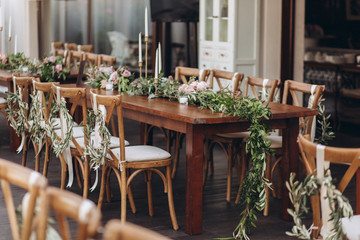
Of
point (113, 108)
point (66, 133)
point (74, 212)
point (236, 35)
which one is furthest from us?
point (236, 35)

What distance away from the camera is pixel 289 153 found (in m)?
4.41

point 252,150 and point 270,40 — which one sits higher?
point 270,40

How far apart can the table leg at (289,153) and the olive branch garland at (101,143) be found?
1215 mm

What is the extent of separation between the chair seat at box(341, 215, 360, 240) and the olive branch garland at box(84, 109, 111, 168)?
1848mm

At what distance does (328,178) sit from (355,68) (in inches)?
214

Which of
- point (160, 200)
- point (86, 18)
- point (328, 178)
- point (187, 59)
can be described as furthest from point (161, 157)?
point (86, 18)

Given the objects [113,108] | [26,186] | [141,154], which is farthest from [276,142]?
[26,186]

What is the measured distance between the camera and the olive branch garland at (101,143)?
169 inches

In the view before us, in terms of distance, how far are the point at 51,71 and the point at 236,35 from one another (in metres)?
2.08

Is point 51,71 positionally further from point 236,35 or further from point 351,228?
point 351,228

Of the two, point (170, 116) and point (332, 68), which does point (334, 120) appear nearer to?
point (332, 68)

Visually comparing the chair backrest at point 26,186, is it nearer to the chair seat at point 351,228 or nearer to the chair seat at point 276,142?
the chair seat at point 351,228

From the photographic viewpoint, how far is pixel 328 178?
270 centimetres

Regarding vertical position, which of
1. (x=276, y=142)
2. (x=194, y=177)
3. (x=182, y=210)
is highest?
(x=276, y=142)
